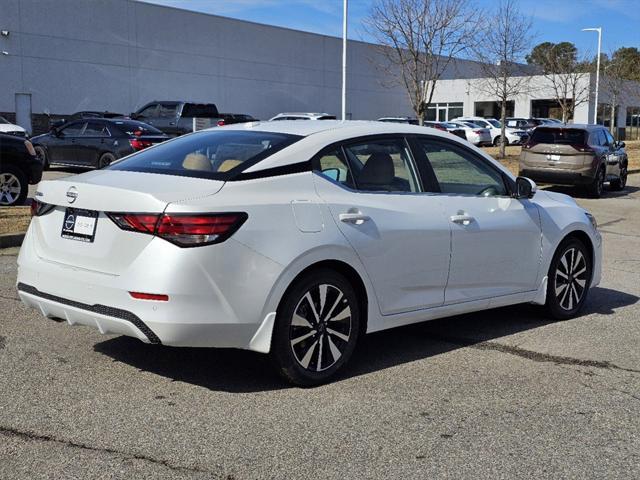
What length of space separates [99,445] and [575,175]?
16.8 meters

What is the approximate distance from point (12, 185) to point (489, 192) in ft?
30.8

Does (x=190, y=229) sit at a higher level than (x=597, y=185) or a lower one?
higher

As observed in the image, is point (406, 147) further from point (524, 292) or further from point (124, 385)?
point (124, 385)

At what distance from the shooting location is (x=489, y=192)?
602 cm

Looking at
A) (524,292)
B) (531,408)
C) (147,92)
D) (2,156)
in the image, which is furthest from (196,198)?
(147,92)

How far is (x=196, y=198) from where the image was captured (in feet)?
14.2

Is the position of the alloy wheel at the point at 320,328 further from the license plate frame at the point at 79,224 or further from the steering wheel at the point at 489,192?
the steering wheel at the point at 489,192

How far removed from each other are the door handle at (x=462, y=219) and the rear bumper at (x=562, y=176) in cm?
1417

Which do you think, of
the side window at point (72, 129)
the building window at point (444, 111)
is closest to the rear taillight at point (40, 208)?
the side window at point (72, 129)

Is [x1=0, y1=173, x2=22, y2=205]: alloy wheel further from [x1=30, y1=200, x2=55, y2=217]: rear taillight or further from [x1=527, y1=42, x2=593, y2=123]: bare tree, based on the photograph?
[x1=527, y1=42, x2=593, y2=123]: bare tree

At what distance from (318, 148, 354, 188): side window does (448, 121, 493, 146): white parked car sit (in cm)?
3664

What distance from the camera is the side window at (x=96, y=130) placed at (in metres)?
20.2

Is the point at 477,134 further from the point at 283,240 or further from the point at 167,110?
the point at 283,240

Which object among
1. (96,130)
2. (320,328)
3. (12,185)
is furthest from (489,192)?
(96,130)
